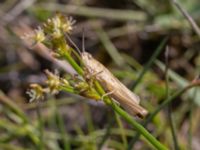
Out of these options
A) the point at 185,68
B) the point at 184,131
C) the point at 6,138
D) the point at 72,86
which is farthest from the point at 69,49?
the point at 185,68

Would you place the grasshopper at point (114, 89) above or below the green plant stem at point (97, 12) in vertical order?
below

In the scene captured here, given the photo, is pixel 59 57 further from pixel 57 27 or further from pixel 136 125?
pixel 136 125

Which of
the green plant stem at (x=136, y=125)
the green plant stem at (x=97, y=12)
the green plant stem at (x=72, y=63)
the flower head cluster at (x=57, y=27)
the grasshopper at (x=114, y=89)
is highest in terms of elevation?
the green plant stem at (x=97, y=12)

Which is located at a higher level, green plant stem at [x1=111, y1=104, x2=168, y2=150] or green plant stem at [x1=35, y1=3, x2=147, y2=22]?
green plant stem at [x1=35, y1=3, x2=147, y2=22]

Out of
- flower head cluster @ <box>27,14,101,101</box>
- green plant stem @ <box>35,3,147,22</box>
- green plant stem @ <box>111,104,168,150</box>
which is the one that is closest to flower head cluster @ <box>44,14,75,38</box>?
flower head cluster @ <box>27,14,101,101</box>

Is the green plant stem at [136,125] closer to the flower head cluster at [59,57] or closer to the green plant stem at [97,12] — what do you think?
the flower head cluster at [59,57]

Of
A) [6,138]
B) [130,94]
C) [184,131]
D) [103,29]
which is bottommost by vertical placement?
[130,94]

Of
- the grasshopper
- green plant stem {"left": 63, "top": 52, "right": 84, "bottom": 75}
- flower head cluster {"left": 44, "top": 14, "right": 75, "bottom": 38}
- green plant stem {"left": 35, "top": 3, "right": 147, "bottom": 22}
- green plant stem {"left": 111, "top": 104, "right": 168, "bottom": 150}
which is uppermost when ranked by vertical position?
green plant stem {"left": 35, "top": 3, "right": 147, "bottom": 22}

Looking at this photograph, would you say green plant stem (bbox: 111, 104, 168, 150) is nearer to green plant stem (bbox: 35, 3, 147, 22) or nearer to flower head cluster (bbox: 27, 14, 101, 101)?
flower head cluster (bbox: 27, 14, 101, 101)

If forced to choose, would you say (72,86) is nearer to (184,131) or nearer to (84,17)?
(184,131)

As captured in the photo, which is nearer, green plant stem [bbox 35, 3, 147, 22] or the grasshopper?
the grasshopper

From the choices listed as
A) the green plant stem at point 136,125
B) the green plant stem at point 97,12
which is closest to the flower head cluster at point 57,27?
the green plant stem at point 136,125
